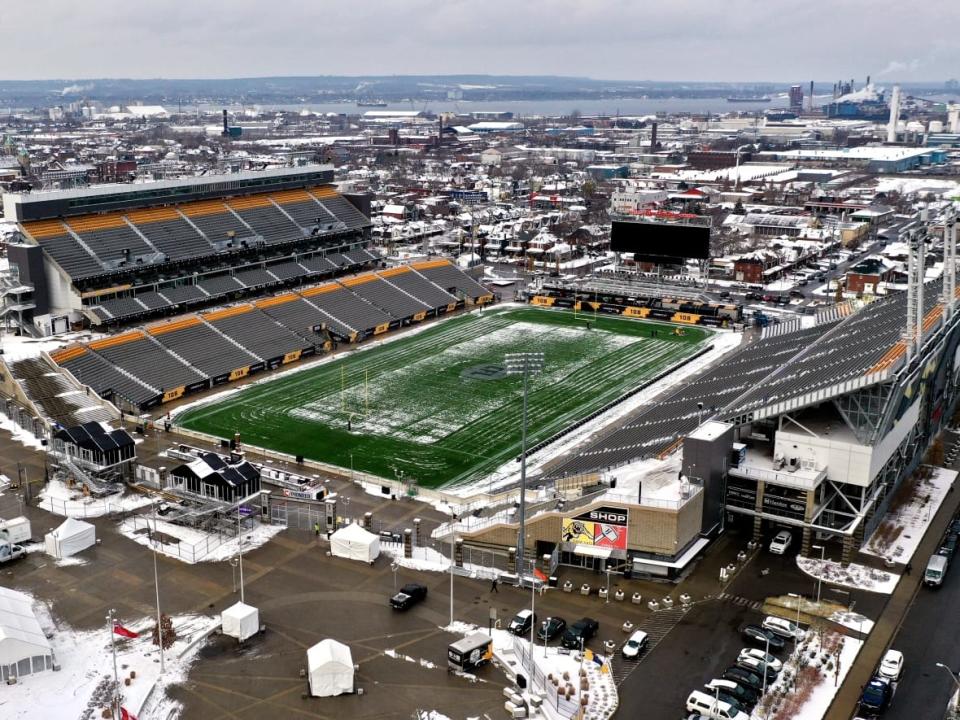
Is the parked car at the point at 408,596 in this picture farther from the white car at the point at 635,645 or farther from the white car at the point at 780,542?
the white car at the point at 780,542

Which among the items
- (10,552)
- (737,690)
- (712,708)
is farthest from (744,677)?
(10,552)

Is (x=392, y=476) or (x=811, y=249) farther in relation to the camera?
(x=811, y=249)

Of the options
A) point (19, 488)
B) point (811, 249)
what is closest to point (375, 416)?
point (19, 488)

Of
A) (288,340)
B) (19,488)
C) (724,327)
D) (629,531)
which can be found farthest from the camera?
(724,327)

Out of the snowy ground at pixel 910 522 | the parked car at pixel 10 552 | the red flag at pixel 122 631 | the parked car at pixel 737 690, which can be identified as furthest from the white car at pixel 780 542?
the parked car at pixel 10 552

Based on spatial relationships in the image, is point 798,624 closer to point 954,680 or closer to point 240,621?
point 954,680

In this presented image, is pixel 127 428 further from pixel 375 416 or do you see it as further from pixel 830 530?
pixel 830 530
